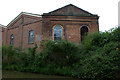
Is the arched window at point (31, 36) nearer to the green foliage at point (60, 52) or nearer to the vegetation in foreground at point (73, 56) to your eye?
the vegetation in foreground at point (73, 56)

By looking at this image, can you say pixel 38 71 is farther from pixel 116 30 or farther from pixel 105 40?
pixel 116 30

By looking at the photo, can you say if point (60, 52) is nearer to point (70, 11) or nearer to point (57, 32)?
point (57, 32)

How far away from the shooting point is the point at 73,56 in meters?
10.6

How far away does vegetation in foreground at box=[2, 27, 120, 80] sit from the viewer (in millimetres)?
8562

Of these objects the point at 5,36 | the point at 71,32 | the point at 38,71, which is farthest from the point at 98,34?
the point at 5,36

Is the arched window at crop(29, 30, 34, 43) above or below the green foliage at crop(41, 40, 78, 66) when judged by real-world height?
above

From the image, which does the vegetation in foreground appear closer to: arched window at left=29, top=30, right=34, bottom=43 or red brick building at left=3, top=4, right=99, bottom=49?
red brick building at left=3, top=4, right=99, bottom=49

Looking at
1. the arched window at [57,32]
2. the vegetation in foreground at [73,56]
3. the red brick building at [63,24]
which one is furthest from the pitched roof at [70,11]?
the vegetation in foreground at [73,56]

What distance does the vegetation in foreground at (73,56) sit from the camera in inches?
337

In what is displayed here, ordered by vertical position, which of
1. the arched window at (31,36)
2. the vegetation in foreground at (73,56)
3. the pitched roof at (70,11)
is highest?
the pitched roof at (70,11)

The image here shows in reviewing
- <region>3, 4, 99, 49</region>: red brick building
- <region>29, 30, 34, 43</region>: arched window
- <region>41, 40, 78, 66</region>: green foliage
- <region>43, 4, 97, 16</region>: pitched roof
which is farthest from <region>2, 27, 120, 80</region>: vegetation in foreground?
<region>43, 4, 97, 16</region>: pitched roof

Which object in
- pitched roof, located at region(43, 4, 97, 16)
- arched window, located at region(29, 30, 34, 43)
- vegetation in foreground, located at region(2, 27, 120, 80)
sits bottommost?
vegetation in foreground, located at region(2, 27, 120, 80)

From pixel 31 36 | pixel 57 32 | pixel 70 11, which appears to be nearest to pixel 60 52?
pixel 57 32

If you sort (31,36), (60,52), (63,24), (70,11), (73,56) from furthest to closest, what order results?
(31,36)
(70,11)
(63,24)
(60,52)
(73,56)
